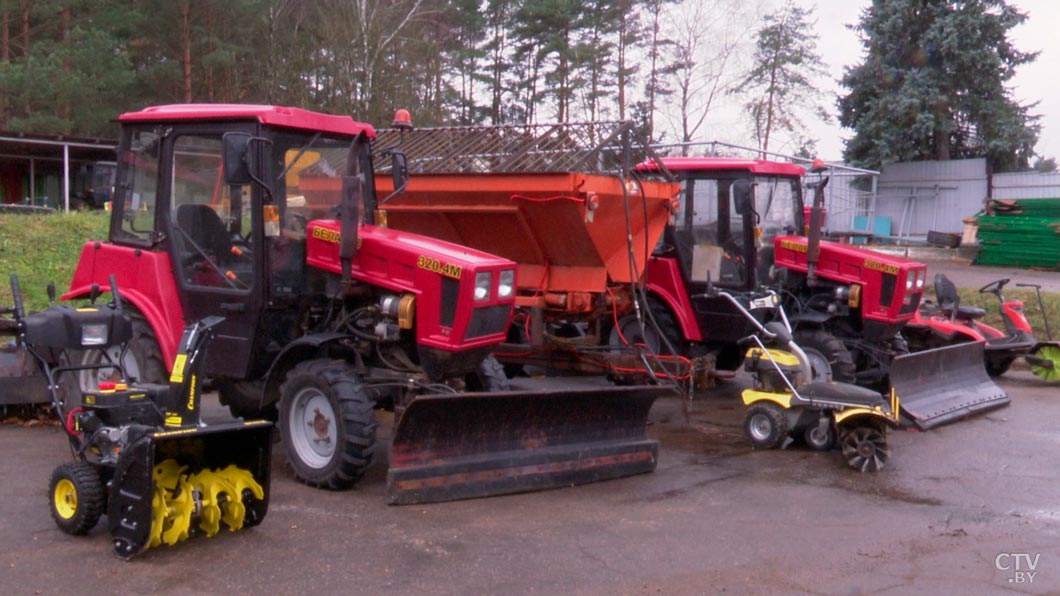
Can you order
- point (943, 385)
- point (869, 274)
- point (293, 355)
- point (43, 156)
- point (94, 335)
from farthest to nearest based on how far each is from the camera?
1. point (43, 156)
2. point (869, 274)
3. point (943, 385)
4. point (293, 355)
5. point (94, 335)

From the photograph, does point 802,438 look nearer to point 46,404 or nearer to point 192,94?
point 46,404

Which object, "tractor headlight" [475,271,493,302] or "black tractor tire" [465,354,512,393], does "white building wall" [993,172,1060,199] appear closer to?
"black tractor tire" [465,354,512,393]

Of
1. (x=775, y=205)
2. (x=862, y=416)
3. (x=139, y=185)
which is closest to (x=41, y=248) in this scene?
(x=139, y=185)

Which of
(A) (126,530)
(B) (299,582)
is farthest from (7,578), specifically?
(B) (299,582)

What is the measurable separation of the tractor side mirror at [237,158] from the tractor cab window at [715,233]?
519 cm

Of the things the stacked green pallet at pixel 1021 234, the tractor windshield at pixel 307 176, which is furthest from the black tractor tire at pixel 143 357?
the stacked green pallet at pixel 1021 234

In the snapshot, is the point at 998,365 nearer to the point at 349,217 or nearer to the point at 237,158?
the point at 349,217

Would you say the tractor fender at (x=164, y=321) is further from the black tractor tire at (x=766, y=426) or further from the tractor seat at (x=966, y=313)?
the tractor seat at (x=966, y=313)

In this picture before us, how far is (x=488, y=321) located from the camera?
6762 mm

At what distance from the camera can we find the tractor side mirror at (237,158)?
652 cm

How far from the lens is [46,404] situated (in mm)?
8602

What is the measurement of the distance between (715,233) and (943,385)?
8.55 feet

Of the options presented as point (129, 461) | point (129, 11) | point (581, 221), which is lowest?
point (129, 461)

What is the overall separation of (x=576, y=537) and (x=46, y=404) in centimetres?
512
